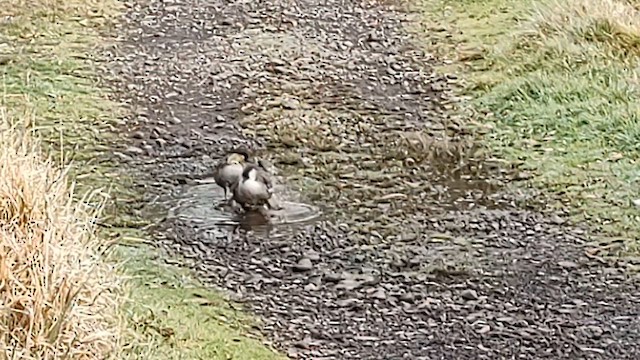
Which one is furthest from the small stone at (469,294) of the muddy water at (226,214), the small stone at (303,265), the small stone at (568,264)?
the muddy water at (226,214)

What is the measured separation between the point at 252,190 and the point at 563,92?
267 centimetres

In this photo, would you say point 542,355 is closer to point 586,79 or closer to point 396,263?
point 396,263

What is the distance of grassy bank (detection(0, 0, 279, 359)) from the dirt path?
20cm

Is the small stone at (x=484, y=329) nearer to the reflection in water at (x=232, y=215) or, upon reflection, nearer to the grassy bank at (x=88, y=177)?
the grassy bank at (x=88, y=177)

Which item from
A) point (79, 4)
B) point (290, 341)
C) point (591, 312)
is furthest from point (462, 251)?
point (79, 4)

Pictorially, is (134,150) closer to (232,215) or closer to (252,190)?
(232,215)

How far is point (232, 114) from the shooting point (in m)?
8.12

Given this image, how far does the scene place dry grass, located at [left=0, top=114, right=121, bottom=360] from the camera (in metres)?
3.84

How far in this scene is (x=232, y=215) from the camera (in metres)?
6.36

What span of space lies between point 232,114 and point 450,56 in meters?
2.11

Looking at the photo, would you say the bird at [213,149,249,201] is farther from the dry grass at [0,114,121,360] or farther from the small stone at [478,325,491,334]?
the dry grass at [0,114,121,360]

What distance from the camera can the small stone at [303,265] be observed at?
5715mm

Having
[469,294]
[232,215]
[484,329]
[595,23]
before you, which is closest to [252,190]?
[232,215]

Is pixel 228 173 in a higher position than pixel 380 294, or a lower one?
higher
